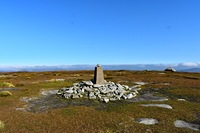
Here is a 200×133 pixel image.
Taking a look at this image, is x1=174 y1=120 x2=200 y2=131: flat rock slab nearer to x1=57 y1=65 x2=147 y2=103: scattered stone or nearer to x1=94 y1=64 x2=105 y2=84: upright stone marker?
x1=57 y1=65 x2=147 y2=103: scattered stone

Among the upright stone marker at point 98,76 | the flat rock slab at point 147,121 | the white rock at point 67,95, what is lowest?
the flat rock slab at point 147,121

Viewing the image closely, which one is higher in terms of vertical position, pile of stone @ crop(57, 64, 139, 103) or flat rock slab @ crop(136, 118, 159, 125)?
pile of stone @ crop(57, 64, 139, 103)

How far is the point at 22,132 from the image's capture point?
622 inches

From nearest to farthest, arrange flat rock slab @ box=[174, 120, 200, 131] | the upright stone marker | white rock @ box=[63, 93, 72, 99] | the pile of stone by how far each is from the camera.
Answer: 1. flat rock slab @ box=[174, 120, 200, 131]
2. the pile of stone
3. white rock @ box=[63, 93, 72, 99]
4. the upright stone marker

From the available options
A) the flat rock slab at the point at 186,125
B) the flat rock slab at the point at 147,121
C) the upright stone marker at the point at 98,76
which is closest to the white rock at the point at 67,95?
the upright stone marker at the point at 98,76

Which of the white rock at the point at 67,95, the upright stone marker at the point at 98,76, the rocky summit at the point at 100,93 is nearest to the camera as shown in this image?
the rocky summit at the point at 100,93

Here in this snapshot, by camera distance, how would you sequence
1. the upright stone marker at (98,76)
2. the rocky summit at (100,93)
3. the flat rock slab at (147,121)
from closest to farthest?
the flat rock slab at (147,121) < the rocky summit at (100,93) < the upright stone marker at (98,76)

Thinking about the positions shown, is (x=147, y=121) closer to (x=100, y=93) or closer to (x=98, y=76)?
(x=100, y=93)

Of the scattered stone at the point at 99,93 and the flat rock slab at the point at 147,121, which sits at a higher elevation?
the scattered stone at the point at 99,93

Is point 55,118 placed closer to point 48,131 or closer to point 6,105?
point 48,131

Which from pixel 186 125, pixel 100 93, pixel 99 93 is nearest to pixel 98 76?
pixel 100 93

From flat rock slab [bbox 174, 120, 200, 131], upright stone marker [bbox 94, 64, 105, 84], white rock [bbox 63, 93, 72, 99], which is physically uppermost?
upright stone marker [bbox 94, 64, 105, 84]

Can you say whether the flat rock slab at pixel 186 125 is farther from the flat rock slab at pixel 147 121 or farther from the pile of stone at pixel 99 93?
the pile of stone at pixel 99 93

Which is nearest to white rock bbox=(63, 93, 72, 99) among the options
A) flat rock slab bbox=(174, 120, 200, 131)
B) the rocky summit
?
the rocky summit
